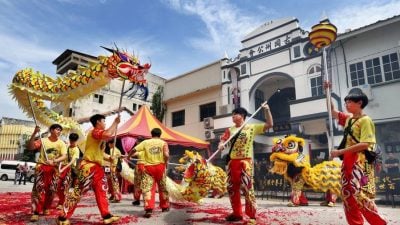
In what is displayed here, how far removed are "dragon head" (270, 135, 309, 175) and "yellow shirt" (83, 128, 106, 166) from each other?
4911mm

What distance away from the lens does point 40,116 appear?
714 cm

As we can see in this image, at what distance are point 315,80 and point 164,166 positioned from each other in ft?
32.7

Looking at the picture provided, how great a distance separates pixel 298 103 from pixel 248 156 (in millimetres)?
9741

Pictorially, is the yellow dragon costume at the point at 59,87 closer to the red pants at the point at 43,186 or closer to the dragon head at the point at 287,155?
the red pants at the point at 43,186

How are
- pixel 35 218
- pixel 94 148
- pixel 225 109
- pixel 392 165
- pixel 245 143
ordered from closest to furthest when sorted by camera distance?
pixel 94 148, pixel 245 143, pixel 35 218, pixel 392 165, pixel 225 109

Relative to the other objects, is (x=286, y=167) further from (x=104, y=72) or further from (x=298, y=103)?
(x=298, y=103)

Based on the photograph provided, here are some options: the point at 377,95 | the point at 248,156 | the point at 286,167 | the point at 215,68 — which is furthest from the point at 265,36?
the point at 248,156

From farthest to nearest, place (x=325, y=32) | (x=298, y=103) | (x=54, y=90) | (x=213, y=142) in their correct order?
1. (x=213, y=142)
2. (x=298, y=103)
3. (x=54, y=90)
4. (x=325, y=32)

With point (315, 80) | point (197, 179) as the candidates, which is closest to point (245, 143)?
point (197, 179)

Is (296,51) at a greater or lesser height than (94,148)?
greater

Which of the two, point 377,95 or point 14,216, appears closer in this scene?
point 14,216

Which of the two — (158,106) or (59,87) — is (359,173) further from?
(158,106)

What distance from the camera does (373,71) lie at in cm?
1265

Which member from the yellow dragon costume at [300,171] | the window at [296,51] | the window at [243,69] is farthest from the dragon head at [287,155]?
the window at [243,69]
